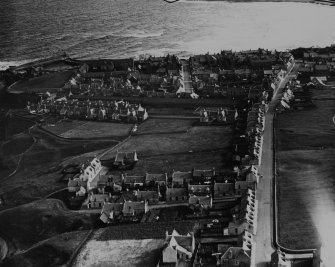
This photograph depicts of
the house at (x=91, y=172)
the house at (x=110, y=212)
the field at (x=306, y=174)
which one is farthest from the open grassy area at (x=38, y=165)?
the field at (x=306, y=174)

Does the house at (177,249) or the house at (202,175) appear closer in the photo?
the house at (177,249)

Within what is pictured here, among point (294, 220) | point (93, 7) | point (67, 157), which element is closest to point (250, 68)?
point (67, 157)

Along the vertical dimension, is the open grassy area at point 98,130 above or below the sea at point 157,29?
below

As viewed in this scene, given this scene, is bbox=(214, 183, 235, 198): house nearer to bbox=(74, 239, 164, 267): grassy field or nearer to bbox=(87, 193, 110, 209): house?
bbox=(74, 239, 164, 267): grassy field

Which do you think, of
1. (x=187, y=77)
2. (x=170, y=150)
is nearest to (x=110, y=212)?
(x=170, y=150)

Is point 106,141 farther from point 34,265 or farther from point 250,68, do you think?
point 250,68

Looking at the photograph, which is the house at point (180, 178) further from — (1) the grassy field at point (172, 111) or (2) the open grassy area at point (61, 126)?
(2) the open grassy area at point (61, 126)

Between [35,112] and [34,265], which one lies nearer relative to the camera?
[34,265]
